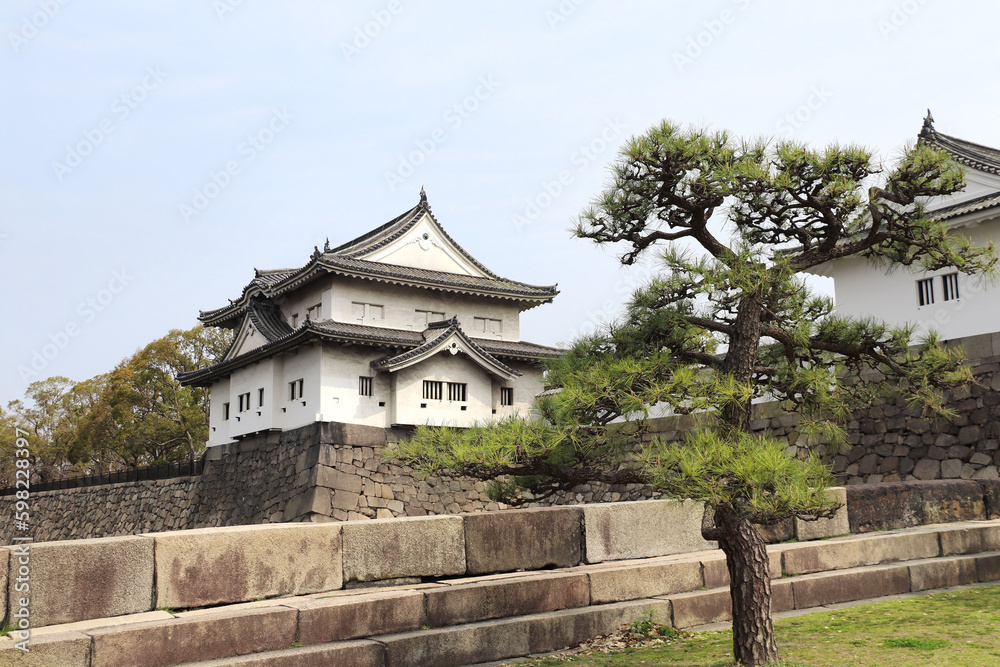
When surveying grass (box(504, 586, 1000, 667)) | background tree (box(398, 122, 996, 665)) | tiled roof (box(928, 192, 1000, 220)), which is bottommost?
grass (box(504, 586, 1000, 667))

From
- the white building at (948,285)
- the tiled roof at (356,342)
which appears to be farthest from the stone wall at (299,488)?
the white building at (948,285)

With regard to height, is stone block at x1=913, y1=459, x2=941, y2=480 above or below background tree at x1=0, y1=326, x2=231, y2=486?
below

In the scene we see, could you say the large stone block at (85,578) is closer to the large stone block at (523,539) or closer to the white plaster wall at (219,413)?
the large stone block at (523,539)

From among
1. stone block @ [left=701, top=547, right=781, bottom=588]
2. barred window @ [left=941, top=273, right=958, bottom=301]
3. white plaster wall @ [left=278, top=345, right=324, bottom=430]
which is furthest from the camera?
white plaster wall @ [left=278, top=345, right=324, bottom=430]

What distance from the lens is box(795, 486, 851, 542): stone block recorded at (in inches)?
372

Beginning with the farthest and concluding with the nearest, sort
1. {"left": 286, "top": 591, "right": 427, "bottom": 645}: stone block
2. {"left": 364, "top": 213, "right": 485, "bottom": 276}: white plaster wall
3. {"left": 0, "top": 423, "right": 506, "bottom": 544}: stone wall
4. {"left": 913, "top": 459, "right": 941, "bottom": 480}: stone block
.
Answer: {"left": 364, "top": 213, "right": 485, "bottom": 276}: white plaster wall < {"left": 0, "top": 423, "right": 506, "bottom": 544}: stone wall < {"left": 913, "top": 459, "right": 941, "bottom": 480}: stone block < {"left": 286, "top": 591, "right": 427, "bottom": 645}: stone block

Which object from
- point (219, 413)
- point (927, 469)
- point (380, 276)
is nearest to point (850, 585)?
point (927, 469)

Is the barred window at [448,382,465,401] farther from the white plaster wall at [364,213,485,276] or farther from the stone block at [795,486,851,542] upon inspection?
the stone block at [795,486,851,542]

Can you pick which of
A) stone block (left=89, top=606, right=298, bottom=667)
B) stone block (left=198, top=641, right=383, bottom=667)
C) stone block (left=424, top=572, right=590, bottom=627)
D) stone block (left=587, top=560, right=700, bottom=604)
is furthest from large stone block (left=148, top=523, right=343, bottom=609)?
stone block (left=587, top=560, right=700, bottom=604)

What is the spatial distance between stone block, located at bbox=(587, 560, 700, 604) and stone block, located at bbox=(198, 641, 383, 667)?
2268 millimetres

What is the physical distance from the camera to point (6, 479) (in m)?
50.8

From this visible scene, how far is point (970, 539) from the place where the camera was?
31.9ft

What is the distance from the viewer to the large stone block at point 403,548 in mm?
6977

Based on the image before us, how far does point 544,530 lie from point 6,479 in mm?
54548
